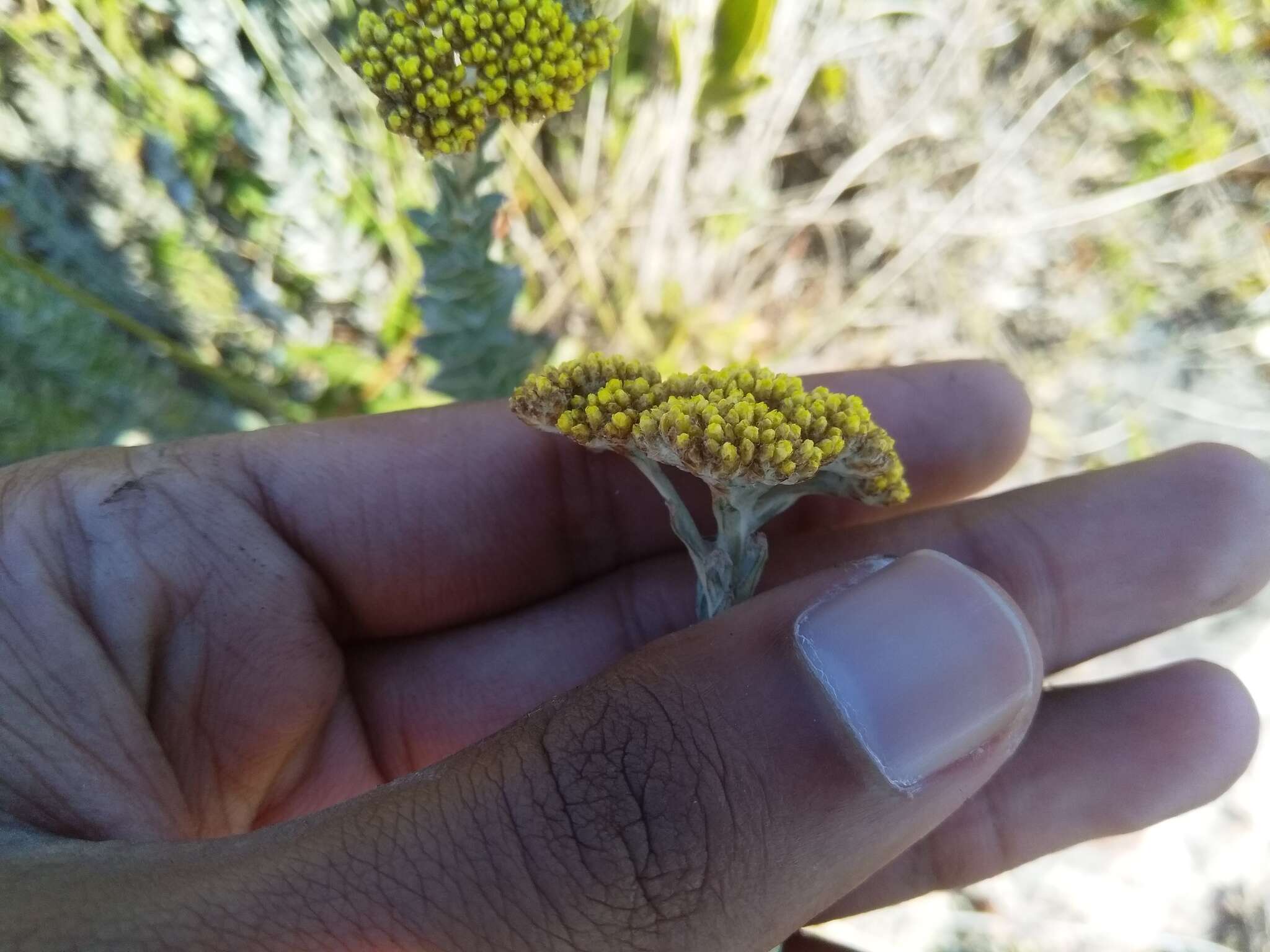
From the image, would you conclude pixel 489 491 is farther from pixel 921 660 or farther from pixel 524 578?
pixel 921 660

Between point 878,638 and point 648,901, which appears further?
point 878,638

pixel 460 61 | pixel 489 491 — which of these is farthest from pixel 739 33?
pixel 489 491

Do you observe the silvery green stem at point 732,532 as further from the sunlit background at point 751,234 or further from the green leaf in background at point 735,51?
the green leaf in background at point 735,51

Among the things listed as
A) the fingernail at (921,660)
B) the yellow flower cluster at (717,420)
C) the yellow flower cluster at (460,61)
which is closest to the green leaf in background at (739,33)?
the yellow flower cluster at (460,61)

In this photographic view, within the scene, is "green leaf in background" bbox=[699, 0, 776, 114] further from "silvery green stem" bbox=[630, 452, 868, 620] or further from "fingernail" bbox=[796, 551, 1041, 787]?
"fingernail" bbox=[796, 551, 1041, 787]

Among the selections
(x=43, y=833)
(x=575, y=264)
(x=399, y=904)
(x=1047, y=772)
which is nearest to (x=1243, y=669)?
(x=1047, y=772)

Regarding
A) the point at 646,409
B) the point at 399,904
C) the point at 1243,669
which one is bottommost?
the point at 1243,669

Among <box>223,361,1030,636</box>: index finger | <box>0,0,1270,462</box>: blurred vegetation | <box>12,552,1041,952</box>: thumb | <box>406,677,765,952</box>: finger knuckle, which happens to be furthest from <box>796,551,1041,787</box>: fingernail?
<box>0,0,1270,462</box>: blurred vegetation

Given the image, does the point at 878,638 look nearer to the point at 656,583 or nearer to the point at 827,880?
the point at 827,880
